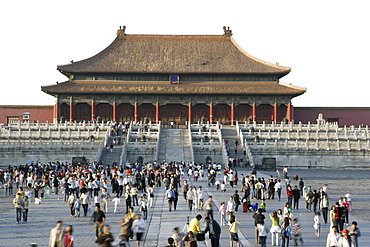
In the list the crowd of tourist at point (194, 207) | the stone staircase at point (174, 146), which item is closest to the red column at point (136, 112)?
the stone staircase at point (174, 146)

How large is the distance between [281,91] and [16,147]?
110 ft

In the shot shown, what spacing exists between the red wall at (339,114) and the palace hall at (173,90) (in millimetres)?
2453

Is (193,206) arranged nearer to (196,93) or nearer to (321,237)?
(321,237)

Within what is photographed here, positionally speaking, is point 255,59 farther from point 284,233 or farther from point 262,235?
point 262,235

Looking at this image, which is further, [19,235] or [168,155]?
[168,155]

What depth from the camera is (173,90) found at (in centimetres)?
6644

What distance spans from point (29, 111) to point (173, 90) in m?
18.3

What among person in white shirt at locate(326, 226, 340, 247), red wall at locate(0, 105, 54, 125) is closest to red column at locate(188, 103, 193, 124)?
red wall at locate(0, 105, 54, 125)

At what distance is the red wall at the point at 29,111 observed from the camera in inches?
2686

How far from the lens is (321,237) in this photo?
17.5 meters

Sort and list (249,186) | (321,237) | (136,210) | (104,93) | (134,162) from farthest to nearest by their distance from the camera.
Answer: (104,93) → (134,162) → (249,186) → (136,210) → (321,237)

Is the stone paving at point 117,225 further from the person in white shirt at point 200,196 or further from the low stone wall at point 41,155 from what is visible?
the low stone wall at point 41,155

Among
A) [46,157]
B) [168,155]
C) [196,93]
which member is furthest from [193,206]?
[196,93]

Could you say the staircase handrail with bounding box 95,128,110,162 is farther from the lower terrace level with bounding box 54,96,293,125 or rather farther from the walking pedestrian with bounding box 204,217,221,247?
the walking pedestrian with bounding box 204,217,221,247
